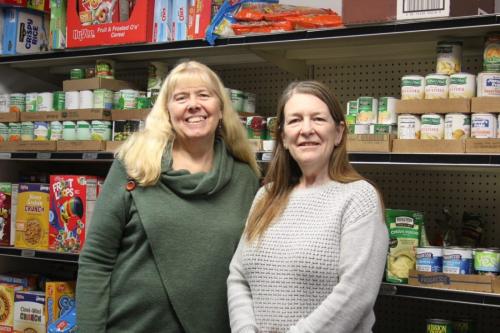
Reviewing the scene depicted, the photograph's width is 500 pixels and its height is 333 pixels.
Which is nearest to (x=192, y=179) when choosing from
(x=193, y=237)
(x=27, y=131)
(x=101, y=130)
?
(x=193, y=237)

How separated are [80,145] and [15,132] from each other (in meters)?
0.53

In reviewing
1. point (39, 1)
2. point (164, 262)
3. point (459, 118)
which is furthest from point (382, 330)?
point (39, 1)

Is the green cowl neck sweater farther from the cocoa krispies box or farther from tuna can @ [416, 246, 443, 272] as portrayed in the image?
the cocoa krispies box

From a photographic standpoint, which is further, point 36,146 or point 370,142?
point 36,146

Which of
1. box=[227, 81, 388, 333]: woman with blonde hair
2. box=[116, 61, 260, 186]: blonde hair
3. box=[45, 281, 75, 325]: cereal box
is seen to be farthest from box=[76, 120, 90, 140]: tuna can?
box=[227, 81, 388, 333]: woman with blonde hair

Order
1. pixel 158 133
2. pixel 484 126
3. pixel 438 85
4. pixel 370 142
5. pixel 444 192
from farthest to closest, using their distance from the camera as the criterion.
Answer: pixel 444 192 → pixel 370 142 → pixel 438 85 → pixel 484 126 → pixel 158 133

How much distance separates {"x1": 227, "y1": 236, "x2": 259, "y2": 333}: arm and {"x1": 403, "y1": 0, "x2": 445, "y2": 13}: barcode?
3.73 feet

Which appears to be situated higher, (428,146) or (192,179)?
(428,146)

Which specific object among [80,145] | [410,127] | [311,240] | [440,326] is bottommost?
[440,326]

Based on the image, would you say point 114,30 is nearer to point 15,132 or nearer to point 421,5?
point 15,132

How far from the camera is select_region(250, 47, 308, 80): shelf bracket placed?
3.23 metres

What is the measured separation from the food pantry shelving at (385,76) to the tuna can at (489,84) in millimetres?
183

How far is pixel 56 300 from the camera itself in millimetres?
3514

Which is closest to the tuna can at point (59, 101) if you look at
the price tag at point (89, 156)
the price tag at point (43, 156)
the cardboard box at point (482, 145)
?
the price tag at point (43, 156)
